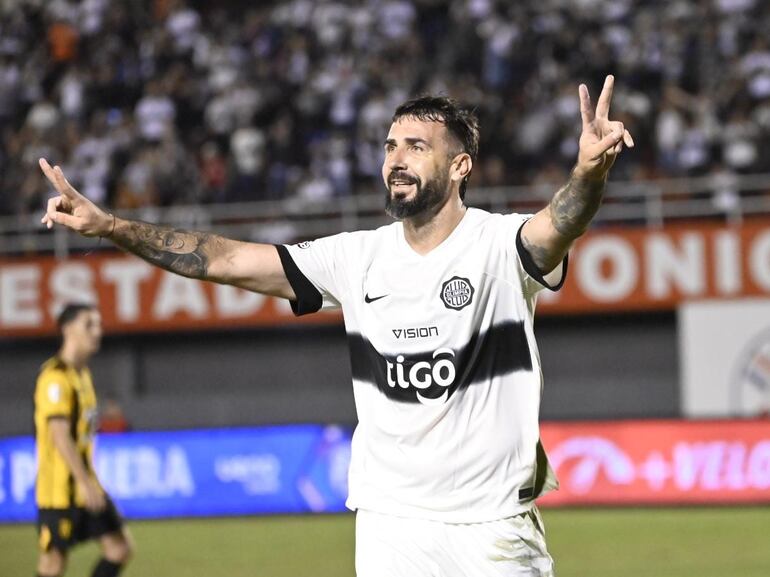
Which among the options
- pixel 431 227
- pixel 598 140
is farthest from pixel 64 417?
pixel 598 140

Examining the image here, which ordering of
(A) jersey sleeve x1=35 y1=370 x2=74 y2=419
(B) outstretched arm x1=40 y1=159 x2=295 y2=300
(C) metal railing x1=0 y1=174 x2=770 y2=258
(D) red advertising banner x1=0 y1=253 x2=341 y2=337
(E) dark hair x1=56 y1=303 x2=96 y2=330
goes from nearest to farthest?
(B) outstretched arm x1=40 y1=159 x2=295 y2=300 → (A) jersey sleeve x1=35 y1=370 x2=74 y2=419 → (E) dark hair x1=56 y1=303 x2=96 y2=330 → (C) metal railing x1=0 y1=174 x2=770 y2=258 → (D) red advertising banner x1=0 y1=253 x2=341 y2=337

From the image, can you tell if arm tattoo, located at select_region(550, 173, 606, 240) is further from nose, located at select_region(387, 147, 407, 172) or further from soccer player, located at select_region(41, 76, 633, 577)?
nose, located at select_region(387, 147, 407, 172)

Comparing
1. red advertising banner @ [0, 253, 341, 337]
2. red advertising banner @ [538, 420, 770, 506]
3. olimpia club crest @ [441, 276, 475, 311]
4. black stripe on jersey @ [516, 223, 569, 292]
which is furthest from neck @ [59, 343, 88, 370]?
red advertising banner @ [0, 253, 341, 337]

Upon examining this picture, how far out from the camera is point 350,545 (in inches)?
514

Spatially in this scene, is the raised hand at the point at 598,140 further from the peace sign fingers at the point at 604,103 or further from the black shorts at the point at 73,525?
the black shorts at the point at 73,525

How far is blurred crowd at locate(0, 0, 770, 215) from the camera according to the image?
18.8 m

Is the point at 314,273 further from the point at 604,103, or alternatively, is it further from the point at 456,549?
the point at 604,103

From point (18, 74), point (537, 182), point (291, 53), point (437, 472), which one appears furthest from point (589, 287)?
point (437, 472)

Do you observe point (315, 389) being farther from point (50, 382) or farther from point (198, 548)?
point (50, 382)

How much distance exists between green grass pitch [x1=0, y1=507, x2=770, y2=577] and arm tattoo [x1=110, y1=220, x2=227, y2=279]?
20.3ft

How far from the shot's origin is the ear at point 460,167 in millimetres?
5180

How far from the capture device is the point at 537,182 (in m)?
18.6

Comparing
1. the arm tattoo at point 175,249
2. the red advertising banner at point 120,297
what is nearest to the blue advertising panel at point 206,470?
the red advertising banner at point 120,297

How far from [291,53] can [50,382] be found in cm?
1309
